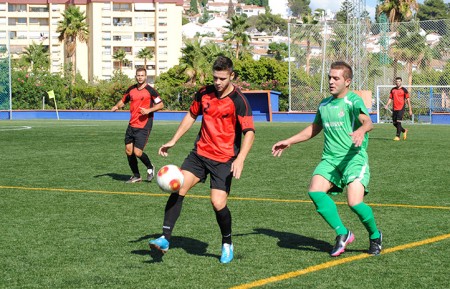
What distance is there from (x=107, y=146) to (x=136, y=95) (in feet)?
31.9

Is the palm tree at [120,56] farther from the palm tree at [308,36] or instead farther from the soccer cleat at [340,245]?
the soccer cleat at [340,245]

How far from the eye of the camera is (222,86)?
7.63 metres

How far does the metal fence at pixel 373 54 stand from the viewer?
4162 centimetres

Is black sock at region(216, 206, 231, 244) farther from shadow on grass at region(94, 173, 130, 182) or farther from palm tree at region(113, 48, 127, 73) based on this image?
palm tree at region(113, 48, 127, 73)

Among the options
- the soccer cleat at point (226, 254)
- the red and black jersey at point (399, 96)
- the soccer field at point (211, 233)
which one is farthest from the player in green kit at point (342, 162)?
the red and black jersey at point (399, 96)

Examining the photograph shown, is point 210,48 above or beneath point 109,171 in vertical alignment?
above

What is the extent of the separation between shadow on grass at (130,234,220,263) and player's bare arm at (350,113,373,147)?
1687mm

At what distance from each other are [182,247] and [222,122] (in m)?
1.39

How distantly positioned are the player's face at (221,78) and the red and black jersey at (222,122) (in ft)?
0.62

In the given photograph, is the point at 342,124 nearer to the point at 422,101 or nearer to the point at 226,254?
the point at 226,254

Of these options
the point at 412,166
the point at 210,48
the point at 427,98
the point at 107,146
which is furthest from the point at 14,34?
the point at 412,166

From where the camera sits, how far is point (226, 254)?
768 cm

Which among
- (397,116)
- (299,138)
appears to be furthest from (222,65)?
(397,116)

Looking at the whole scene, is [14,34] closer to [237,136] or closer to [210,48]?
[210,48]
